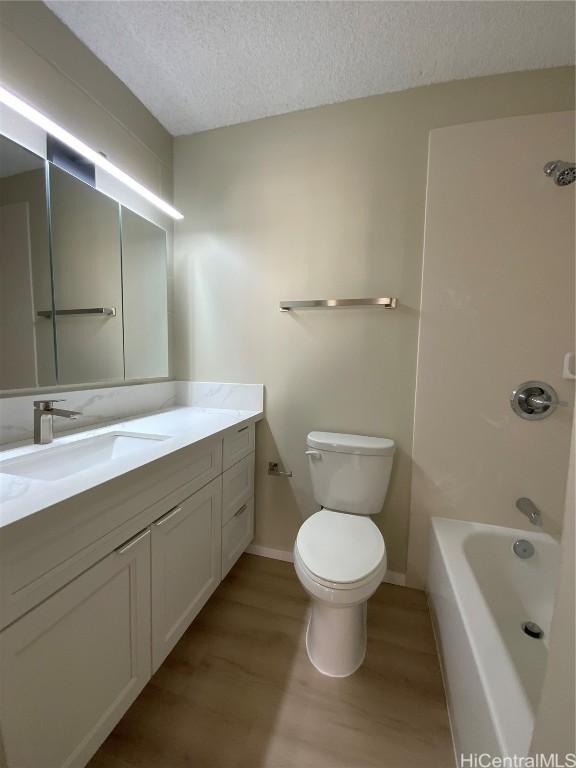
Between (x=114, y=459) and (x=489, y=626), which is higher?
Answer: (x=114, y=459)

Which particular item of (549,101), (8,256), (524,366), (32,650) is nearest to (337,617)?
(32,650)

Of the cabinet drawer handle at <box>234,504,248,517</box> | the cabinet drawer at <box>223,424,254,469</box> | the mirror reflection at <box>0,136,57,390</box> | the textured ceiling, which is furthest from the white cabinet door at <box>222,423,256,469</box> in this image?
the textured ceiling

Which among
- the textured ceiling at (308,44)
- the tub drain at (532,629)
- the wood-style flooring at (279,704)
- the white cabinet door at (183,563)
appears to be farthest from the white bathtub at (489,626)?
the textured ceiling at (308,44)

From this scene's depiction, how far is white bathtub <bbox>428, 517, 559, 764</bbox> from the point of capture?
2.28 feet

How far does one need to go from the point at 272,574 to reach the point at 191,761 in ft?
2.58

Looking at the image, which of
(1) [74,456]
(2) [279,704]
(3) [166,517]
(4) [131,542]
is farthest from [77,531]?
(2) [279,704]

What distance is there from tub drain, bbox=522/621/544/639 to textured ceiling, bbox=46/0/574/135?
7.48ft

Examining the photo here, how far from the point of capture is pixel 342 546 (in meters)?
1.14

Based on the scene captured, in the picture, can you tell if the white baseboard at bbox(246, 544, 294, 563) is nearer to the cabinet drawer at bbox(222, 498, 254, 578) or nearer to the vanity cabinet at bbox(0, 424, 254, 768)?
the cabinet drawer at bbox(222, 498, 254, 578)

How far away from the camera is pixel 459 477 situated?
1.42 meters

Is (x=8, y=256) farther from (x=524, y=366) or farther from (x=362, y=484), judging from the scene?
(x=524, y=366)

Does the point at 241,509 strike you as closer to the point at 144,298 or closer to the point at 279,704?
the point at 279,704

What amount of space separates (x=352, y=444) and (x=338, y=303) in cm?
68

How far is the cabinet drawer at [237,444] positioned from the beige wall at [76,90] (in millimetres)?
1407
